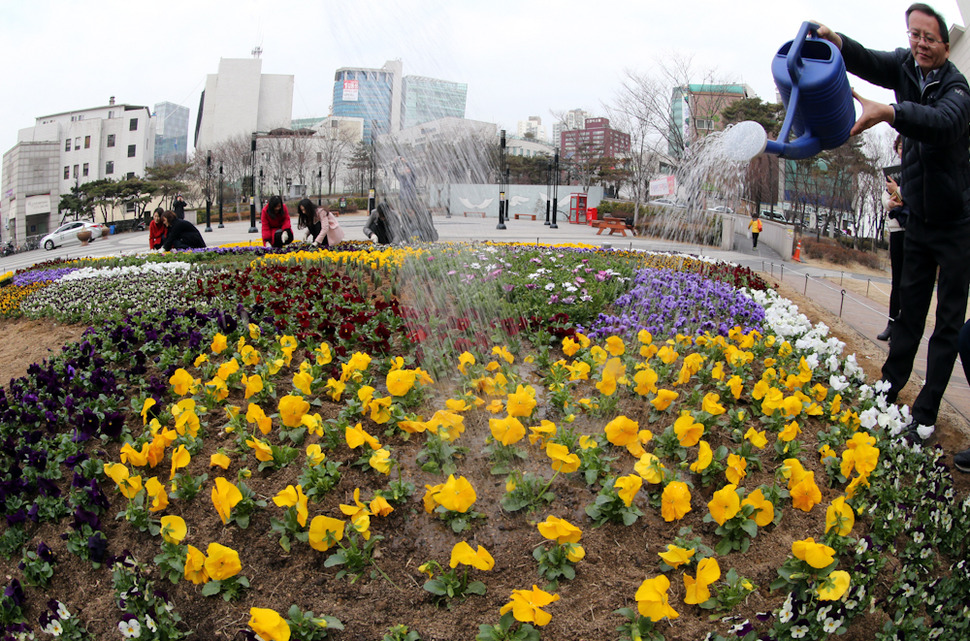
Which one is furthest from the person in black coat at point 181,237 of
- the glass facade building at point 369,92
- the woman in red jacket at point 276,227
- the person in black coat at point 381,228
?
the glass facade building at point 369,92

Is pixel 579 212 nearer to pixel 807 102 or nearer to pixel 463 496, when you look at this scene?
pixel 807 102

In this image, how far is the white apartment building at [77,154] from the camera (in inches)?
2319

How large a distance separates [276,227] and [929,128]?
832 cm

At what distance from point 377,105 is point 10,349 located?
3.62 metres

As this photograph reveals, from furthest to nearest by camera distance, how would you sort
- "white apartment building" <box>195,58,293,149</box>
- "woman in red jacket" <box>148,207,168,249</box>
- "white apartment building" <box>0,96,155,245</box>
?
"white apartment building" <box>195,58,293,149</box>, "white apartment building" <box>0,96,155,245</box>, "woman in red jacket" <box>148,207,168,249</box>

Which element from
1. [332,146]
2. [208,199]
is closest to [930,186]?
[208,199]

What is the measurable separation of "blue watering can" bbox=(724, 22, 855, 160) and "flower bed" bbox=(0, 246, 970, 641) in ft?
3.43

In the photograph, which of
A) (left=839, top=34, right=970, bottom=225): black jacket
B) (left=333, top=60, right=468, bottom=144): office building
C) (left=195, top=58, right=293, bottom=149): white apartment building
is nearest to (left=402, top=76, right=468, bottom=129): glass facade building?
(left=333, top=60, right=468, bottom=144): office building

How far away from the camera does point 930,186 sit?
2.73 meters

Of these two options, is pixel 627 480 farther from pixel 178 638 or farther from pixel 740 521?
pixel 178 638

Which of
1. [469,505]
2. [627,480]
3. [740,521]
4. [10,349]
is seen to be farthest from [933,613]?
[10,349]

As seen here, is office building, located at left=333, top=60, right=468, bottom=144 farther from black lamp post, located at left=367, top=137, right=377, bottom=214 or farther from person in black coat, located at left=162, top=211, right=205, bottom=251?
person in black coat, located at left=162, top=211, right=205, bottom=251

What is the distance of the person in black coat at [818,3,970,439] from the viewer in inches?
99.3

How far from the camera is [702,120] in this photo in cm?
2122
